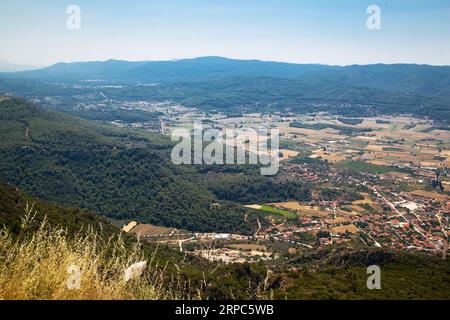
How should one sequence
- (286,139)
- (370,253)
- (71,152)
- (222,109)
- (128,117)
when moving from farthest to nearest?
(222,109), (128,117), (286,139), (71,152), (370,253)

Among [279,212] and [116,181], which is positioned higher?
[116,181]

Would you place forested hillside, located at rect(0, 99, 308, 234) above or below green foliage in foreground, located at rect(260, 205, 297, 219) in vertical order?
above

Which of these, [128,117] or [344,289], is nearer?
[344,289]

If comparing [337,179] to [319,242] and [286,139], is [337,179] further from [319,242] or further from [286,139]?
[286,139]

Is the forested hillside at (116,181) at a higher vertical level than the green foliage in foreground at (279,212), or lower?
higher

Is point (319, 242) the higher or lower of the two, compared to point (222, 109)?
lower

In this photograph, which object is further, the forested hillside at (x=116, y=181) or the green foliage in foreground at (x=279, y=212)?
the green foliage in foreground at (x=279, y=212)

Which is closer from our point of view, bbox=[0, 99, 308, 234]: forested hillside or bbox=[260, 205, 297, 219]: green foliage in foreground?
bbox=[0, 99, 308, 234]: forested hillside

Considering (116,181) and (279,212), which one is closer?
(279,212)
